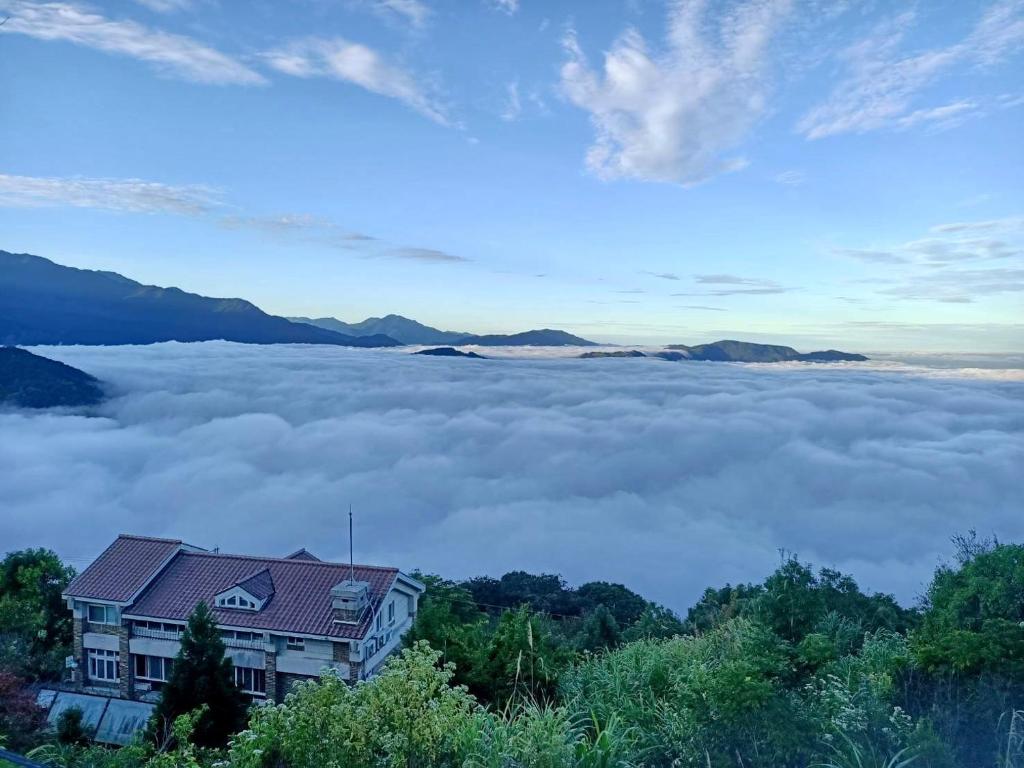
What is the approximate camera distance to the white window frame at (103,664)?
18641mm

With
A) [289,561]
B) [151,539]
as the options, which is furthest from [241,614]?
[151,539]

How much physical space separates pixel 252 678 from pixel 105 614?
15.2 ft

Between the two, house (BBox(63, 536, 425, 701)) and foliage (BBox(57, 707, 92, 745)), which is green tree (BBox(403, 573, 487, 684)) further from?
foliage (BBox(57, 707, 92, 745))

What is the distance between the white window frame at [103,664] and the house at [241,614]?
0.09ft

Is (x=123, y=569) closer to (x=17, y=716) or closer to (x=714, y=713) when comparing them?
(x=17, y=716)

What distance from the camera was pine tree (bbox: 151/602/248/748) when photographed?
37.7 feet

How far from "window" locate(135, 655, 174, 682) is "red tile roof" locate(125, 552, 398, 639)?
4.43ft

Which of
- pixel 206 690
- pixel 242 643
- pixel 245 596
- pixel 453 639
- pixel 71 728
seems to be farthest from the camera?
pixel 245 596

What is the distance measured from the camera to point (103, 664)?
18812mm

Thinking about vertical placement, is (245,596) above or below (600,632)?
above

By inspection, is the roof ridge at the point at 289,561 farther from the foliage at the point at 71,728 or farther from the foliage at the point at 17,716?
the foliage at the point at 17,716

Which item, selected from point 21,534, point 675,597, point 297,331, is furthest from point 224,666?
point 297,331

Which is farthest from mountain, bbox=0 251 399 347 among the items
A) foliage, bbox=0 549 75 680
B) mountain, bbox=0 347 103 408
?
foliage, bbox=0 549 75 680

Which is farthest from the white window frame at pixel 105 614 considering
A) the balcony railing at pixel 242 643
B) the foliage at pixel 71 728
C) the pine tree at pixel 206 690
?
the foliage at pixel 71 728
